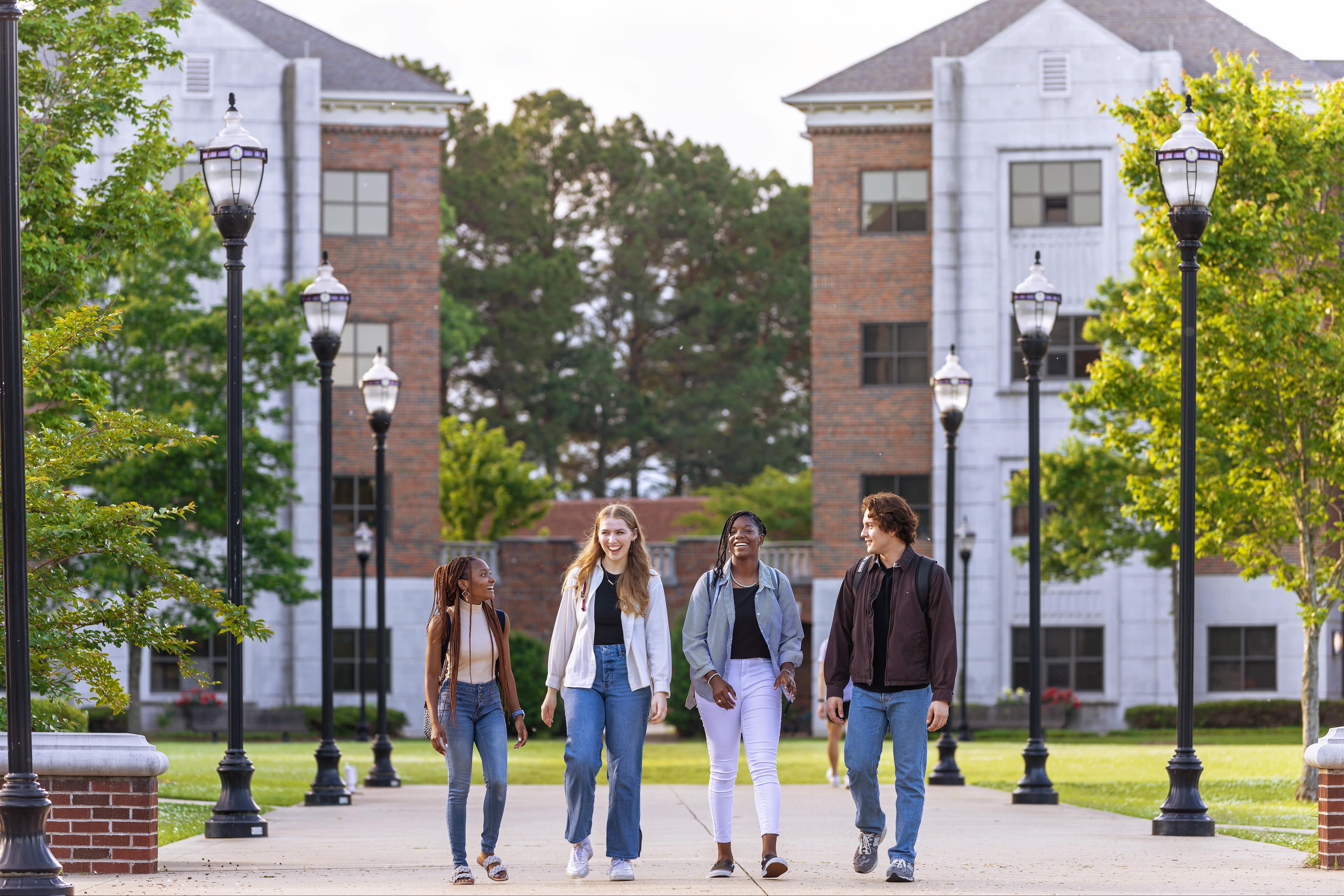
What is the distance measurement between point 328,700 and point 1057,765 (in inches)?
484

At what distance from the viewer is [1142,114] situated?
61.9ft

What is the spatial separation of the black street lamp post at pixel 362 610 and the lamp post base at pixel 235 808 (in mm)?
16064

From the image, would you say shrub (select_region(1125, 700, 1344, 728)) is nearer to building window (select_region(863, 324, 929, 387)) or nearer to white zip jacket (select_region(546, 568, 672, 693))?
building window (select_region(863, 324, 929, 387))

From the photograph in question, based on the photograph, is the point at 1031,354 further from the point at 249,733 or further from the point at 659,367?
the point at 659,367

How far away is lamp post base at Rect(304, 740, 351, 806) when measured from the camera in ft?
57.6

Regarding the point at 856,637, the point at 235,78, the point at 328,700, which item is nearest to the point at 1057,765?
the point at 328,700

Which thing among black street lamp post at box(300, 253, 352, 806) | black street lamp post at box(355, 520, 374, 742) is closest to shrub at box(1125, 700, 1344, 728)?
black street lamp post at box(355, 520, 374, 742)

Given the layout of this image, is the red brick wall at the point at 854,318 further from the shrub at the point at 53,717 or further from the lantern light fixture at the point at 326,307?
the shrub at the point at 53,717

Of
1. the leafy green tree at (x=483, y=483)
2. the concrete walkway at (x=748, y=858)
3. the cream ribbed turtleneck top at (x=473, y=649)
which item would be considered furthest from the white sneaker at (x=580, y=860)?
the leafy green tree at (x=483, y=483)

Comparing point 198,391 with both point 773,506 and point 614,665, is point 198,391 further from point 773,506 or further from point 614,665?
point 614,665

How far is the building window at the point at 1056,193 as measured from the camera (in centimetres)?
4081

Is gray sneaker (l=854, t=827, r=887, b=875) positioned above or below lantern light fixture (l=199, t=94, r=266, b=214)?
below

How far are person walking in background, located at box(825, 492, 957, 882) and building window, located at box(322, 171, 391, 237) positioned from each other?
1300 inches

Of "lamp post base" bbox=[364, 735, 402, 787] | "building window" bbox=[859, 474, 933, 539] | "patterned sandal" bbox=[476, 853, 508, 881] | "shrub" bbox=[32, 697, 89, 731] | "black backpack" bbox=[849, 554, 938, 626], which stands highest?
"building window" bbox=[859, 474, 933, 539]
